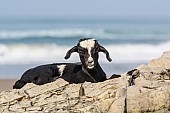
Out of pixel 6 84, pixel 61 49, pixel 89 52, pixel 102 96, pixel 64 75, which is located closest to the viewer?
pixel 102 96

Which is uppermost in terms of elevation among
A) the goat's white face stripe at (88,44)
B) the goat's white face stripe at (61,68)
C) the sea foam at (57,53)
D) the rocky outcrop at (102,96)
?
the sea foam at (57,53)

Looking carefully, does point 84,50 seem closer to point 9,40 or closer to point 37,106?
point 37,106

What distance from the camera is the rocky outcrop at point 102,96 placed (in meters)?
7.12

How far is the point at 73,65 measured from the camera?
10523 mm

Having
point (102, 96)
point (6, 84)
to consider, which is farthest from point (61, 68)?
point (6, 84)

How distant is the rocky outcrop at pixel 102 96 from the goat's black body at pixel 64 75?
1309 mm

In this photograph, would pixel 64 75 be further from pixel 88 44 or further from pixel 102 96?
pixel 102 96

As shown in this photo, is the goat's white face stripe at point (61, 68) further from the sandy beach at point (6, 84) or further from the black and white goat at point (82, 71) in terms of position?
the sandy beach at point (6, 84)

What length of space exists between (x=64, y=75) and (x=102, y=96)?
2481 mm

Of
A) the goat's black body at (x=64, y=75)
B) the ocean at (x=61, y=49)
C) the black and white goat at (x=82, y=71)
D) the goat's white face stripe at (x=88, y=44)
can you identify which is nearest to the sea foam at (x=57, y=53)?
the ocean at (x=61, y=49)

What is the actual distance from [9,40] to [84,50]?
23340 millimetres

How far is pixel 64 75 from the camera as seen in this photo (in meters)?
9.98

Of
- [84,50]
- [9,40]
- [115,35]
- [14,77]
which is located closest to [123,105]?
[84,50]

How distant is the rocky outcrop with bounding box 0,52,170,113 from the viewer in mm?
7118
